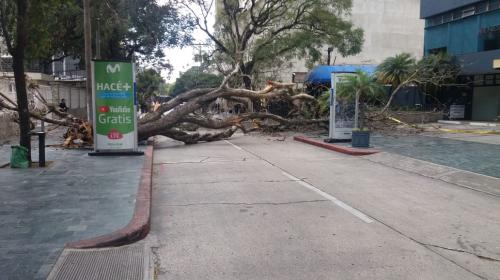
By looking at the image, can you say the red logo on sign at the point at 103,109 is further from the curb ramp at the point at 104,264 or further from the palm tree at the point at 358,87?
the curb ramp at the point at 104,264

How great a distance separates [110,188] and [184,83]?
102057mm

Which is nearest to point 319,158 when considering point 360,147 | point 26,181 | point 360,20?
point 360,147

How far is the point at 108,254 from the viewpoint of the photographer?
209 inches

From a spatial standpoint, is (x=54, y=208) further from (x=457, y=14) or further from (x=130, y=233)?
(x=457, y=14)

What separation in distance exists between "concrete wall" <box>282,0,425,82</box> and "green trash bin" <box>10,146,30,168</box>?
4846 centimetres

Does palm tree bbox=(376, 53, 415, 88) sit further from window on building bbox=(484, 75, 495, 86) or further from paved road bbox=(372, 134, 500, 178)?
paved road bbox=(372, 134, 500, 178)

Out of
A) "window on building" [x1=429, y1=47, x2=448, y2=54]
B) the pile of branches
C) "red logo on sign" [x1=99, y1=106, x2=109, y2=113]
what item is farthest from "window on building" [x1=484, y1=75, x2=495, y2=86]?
"red logo on sign" [x1=99, y1=106, x2=109, y2=113]

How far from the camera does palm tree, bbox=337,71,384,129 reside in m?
16.4

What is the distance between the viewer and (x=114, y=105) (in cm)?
1341

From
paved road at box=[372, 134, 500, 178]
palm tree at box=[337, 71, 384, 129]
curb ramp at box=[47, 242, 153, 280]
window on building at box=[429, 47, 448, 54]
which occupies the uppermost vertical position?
window on building at box=[429, 47, 448, 54]

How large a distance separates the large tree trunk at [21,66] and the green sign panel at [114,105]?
95.1 inches

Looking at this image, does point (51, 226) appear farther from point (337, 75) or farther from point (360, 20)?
point (360, 20)

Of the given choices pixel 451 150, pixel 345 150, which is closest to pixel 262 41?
pixel 345 150

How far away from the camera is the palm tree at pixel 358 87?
1641cm
